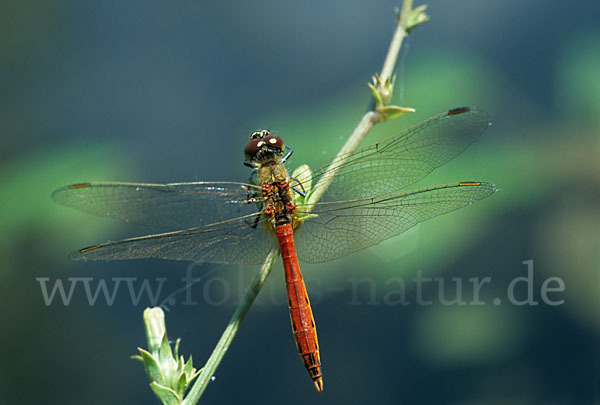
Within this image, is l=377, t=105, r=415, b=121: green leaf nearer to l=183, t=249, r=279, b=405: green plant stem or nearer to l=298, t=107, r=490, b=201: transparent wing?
l=298, t=107, r=490, b=201: transparent wing

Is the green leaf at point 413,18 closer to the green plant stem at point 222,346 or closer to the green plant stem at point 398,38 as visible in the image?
A: the green plant stem at point 398,38

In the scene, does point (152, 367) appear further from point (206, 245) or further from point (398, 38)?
point (398, 38)

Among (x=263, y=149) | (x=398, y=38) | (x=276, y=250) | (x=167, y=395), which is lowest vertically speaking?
(x=167, y=395)

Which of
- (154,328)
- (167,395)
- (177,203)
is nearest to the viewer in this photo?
(167,395)

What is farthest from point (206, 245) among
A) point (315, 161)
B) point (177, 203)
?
point (315, 161)

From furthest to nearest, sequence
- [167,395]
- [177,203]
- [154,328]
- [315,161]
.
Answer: [315,161] < [177,203] < [154,328] < [167,395]

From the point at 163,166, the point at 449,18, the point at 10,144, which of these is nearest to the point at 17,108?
the point at 10,144

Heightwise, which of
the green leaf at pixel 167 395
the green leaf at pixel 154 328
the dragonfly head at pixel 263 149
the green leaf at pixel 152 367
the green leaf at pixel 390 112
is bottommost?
the green leaf at pixel 167 395

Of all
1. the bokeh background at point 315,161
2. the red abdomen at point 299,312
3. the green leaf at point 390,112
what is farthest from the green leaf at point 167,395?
the bokeh background at point 315,161

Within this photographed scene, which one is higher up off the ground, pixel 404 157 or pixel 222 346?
pixel 404 157
